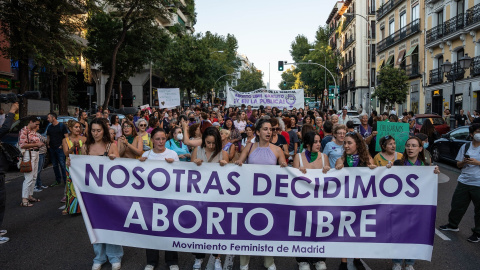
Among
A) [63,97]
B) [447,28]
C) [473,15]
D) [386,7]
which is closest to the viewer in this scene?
[63,97]

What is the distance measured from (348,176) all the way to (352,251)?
808 millimetres

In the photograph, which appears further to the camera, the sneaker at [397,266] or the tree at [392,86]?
the tree at [392,86]

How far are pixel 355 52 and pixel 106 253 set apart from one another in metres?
51.5

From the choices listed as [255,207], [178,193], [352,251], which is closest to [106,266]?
[178,193]

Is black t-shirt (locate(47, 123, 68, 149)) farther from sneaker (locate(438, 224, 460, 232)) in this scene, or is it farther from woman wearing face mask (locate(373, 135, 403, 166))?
sneaker (locate(438, 224, 460, 232))

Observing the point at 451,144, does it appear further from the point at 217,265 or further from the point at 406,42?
the point at 406,42

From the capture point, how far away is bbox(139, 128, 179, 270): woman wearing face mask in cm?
468

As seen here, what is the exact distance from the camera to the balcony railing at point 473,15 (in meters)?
24.8

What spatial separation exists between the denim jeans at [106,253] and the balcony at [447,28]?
2796 cm

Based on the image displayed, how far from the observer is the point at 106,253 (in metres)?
4.78

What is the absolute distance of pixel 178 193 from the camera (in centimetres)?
466

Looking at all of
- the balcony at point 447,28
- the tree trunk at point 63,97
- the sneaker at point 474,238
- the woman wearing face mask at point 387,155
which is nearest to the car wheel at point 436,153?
the sneaker at point 474,238

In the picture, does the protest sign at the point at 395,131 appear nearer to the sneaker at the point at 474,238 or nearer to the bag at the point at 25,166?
the sneaker at the point at 474,238

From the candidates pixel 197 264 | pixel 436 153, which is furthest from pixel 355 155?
pixel 436 153
